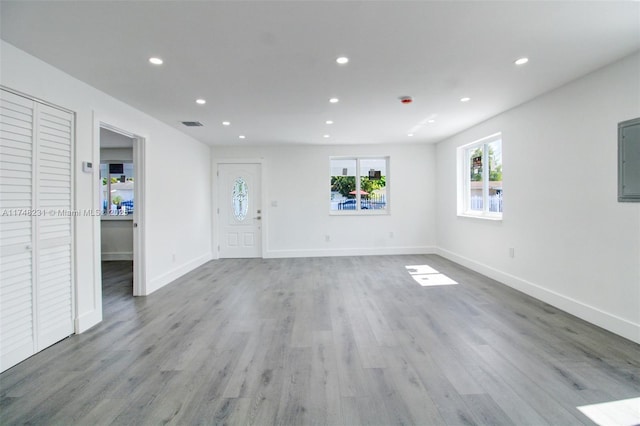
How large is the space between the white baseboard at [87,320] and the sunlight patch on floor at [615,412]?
4.09 meters

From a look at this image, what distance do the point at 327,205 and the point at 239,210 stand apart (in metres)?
1.98

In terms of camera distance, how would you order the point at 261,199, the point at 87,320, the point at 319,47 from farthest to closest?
1. the point at 261,199
2. the point at 87,320
3. the point at 319,47

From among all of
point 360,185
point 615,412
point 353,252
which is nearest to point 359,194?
point 360,185

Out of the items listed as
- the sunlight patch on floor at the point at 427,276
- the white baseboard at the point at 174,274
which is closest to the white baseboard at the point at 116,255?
the white baseboard at the point at 174,274

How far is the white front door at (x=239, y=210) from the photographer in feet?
21.2

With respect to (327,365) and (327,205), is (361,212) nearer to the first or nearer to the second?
(327,205)

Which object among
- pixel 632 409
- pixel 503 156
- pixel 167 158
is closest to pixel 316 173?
pixel 167 158

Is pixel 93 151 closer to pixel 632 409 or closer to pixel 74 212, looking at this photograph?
pixel 74 212

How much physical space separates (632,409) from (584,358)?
23.0 inches

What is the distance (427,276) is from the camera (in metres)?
4.75

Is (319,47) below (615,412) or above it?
Answer: above

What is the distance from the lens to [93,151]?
10.1 feet

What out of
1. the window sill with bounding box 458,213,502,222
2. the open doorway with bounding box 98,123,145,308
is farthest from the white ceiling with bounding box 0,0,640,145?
the open doorway with bounding box 98,123,145,308

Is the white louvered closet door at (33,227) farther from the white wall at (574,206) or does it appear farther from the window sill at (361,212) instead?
the white wall at (574,206)
